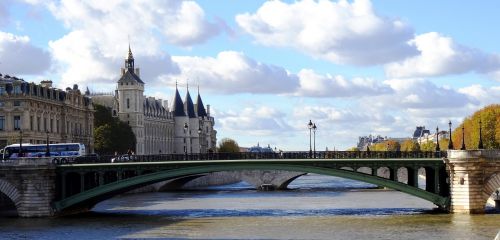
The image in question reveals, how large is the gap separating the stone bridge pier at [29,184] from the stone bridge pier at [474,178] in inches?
1175

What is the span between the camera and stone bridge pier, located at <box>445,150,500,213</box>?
71.0 m

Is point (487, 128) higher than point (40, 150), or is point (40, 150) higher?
point (487, 128)

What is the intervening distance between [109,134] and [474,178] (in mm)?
86521

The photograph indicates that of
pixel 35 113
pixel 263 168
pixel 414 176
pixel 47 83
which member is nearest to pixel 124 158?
pixel 263 168

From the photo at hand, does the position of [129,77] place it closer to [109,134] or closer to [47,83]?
[109,134]

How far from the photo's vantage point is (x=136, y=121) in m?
187

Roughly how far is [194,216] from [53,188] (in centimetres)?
1097

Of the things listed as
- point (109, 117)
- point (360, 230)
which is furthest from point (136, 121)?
point (360, 230)

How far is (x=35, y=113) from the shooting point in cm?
11956

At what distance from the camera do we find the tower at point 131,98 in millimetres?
185375

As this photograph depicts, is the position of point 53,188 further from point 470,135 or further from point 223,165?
point 470,135

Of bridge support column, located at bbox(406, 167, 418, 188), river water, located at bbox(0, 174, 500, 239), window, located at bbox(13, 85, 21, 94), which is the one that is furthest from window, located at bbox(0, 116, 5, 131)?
bridge support column, located at bbox(406, 167, 418, 188)

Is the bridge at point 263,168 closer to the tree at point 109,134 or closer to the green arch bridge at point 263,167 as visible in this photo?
the green arch bridge at point 263,167

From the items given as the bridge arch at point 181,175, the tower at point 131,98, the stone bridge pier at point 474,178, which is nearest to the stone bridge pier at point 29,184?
the bridge arch at point 181,175
